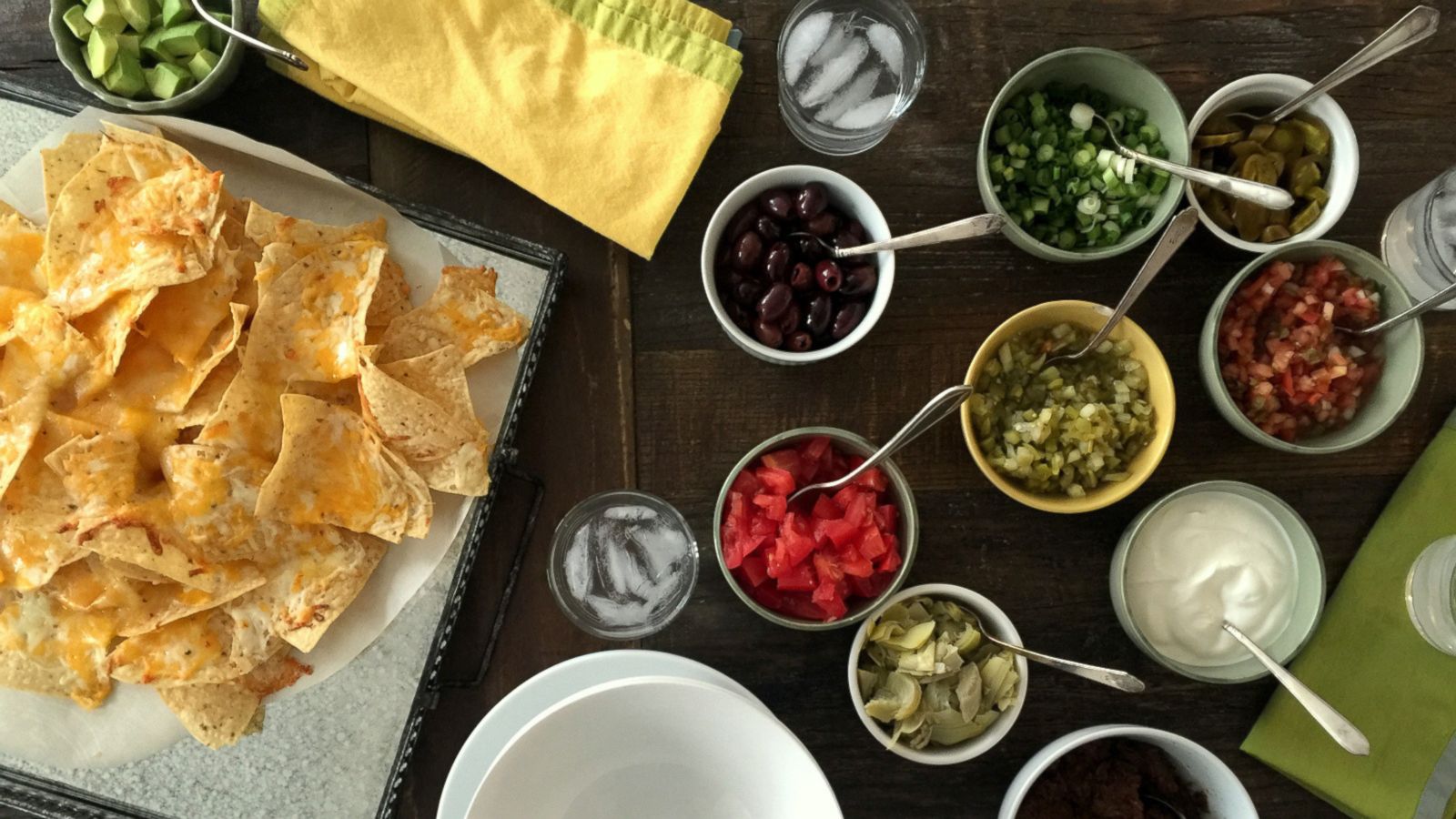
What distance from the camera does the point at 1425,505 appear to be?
1560 millimetres

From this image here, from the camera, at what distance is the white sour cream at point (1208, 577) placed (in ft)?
4.87

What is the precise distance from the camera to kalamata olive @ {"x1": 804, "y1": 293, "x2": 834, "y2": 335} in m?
1.44

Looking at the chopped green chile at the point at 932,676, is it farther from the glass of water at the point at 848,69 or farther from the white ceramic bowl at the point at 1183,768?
the glass of water at the point at 848,69

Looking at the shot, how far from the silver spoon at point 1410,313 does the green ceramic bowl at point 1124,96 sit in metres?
0.33

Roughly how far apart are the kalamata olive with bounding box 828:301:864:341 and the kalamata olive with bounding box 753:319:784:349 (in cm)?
8

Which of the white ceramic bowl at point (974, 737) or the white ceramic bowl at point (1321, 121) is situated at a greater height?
the white ceramic bowl at point (1321, 121)

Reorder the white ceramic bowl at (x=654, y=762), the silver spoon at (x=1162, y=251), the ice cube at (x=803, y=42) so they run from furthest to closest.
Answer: the ice cube at (x=803, y=42), the silver spoon at (x=1162, y=251), the white ceramic bowl at (x=654, y=762)

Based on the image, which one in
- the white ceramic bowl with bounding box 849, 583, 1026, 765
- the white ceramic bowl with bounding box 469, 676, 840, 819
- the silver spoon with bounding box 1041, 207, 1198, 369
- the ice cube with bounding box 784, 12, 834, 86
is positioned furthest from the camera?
the ice cube with bounding box 784, 12, 834, 86

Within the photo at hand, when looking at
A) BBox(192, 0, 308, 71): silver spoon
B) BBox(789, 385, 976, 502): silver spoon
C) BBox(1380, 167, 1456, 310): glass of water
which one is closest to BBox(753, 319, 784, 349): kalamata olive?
BBox(789, 385, 976, 502): silver spoon

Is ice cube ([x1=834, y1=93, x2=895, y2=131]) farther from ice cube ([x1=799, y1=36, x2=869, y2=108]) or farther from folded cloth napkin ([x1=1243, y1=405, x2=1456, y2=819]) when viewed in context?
folded cloth napkin ([x1=1243, y1=405, x2=1456, y2=819])

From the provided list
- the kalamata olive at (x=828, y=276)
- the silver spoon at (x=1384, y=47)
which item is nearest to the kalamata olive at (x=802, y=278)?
the kalamata olive at (x=828, y=276)

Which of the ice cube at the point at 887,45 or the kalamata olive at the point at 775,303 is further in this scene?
the ice cube at the point at 887,45

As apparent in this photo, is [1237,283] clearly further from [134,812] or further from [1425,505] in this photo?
[134,812]

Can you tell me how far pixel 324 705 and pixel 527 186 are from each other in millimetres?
845
